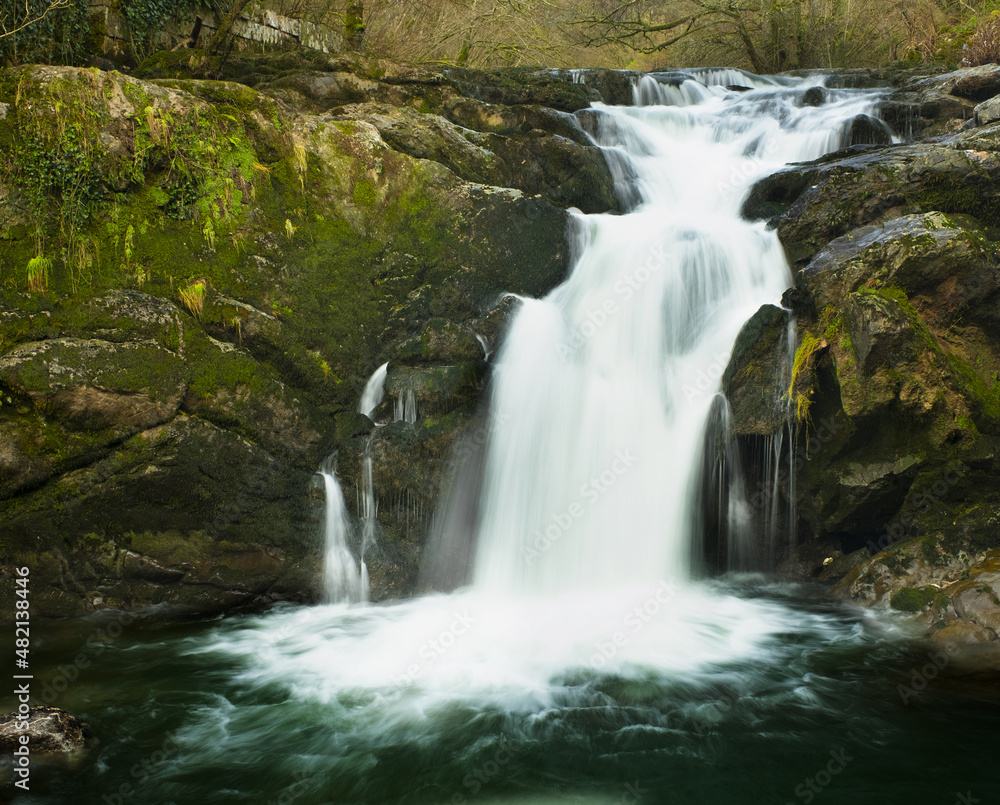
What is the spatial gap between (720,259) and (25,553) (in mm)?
7837

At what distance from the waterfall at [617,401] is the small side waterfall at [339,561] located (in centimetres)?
119

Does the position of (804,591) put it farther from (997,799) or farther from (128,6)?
(128,6)

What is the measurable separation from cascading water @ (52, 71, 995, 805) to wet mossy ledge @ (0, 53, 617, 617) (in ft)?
1.71

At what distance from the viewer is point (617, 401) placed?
7.26 meters

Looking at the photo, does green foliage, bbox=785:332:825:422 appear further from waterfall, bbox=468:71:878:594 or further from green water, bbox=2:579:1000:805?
green water, bbox=2:579:1000:805

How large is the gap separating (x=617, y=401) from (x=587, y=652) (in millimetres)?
2834

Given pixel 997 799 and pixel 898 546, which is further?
pixel 898 546

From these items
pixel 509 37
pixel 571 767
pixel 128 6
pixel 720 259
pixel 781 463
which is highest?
pixel 509 37

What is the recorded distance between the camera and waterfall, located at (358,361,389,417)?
22.8 feet

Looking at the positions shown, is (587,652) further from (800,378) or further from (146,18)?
(146,18)

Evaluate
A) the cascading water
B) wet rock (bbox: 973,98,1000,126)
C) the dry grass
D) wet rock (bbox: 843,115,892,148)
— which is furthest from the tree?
the cascading water

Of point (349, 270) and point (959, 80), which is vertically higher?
point (959, 80)

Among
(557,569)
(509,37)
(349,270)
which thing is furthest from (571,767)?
(509,37)

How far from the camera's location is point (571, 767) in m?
3.95
